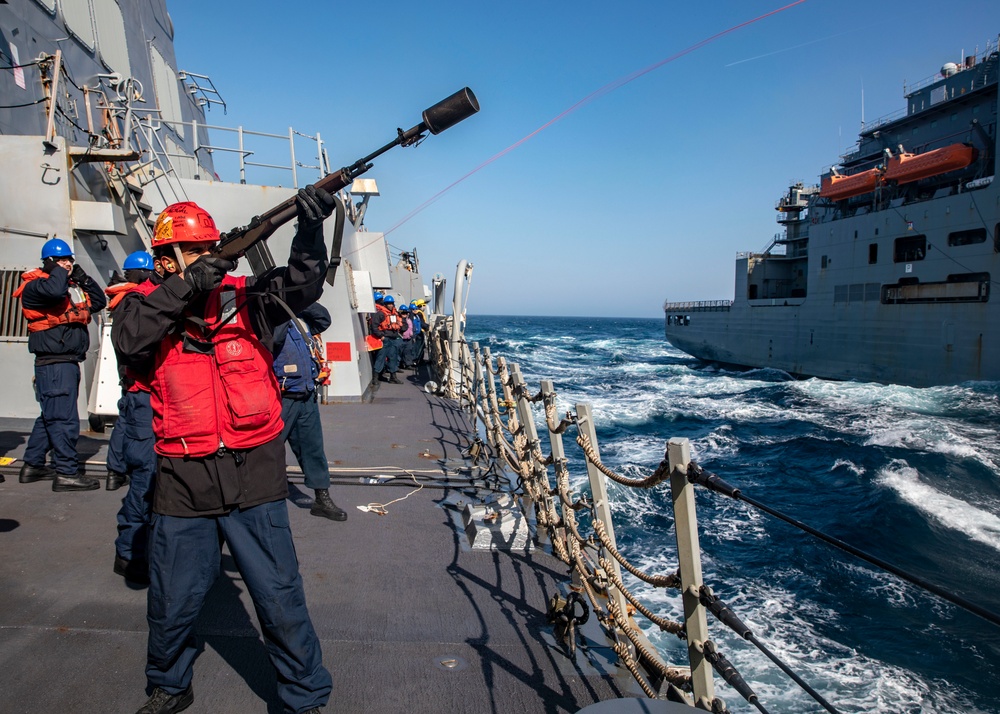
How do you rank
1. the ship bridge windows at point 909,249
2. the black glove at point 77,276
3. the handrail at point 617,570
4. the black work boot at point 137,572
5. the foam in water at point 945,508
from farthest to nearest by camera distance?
the ship bridge windows at point 909,249 → the foam in water at point 945,508 → the black glove at point 77,276 → the black work boot at point 137,572 → the handrail at point 617,570

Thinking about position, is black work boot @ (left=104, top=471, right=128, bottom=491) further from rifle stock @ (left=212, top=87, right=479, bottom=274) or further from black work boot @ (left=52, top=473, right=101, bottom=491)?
rifle stock @ (left=212, top=87, right=479, bottom=274)

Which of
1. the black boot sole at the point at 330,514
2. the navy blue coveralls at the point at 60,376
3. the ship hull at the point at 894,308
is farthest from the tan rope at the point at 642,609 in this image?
the ship hull at the point at 894,308

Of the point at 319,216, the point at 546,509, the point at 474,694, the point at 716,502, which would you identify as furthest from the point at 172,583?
the point at 716,502

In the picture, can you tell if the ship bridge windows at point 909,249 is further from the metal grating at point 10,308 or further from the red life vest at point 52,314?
the metal grating at point 10,308

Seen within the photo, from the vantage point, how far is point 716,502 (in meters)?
9.21

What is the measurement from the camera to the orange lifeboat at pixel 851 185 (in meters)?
26.8

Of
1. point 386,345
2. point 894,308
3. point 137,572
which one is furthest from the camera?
point 894,308

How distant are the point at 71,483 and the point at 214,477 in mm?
3750

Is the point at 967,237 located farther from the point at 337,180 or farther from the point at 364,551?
the point at 337,180

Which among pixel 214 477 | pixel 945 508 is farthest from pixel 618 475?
pixel 945 508

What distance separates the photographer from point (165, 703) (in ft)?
7.54

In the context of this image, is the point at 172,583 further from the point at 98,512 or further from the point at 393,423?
the point at 393,423

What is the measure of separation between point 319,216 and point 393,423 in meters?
6.45

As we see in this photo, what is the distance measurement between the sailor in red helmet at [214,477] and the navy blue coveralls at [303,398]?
1.93m
